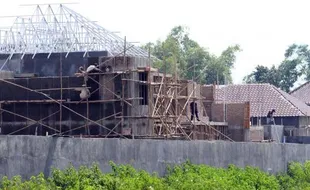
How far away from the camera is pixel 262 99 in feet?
165

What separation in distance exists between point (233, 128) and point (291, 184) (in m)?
6.47

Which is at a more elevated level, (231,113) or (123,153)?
(231,113)

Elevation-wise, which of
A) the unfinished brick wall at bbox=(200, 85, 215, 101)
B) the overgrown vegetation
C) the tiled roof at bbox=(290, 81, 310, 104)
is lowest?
the overgrown vegetation

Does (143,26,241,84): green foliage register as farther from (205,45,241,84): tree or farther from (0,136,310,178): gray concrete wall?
(0,136,310,178): gray concrete wall

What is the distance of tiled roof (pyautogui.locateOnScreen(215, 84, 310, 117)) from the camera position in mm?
49281

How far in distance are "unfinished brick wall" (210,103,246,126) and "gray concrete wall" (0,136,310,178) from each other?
5.69 metres

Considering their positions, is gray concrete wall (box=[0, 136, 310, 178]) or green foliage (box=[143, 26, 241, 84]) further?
green foliage (box=[143, 26, 241, 84])

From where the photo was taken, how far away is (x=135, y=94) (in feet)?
104

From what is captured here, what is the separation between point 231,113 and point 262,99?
10008 mm

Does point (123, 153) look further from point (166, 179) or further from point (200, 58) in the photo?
point (200, 58)

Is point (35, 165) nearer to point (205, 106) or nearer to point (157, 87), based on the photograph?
point (157, 87)

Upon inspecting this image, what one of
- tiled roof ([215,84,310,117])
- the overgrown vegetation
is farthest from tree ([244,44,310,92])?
the overgrown vegetation

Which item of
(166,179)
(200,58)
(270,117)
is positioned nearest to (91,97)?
(166,179)

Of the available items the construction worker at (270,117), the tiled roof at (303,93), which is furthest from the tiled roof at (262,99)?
the tiled roof at (303,93)
